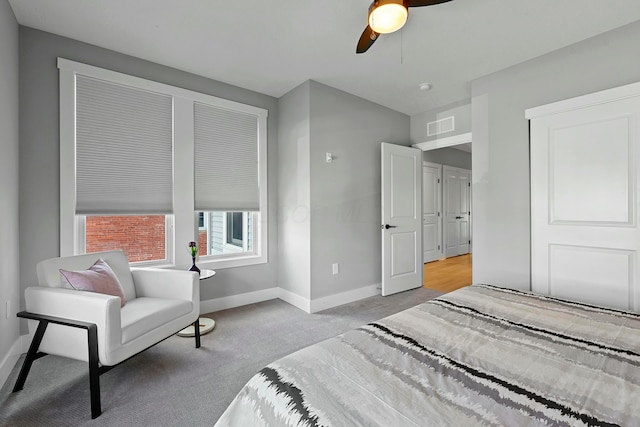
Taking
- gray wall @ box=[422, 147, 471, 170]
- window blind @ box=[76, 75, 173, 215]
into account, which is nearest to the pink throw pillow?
window blind @ box=[76, 75, 173, 215]

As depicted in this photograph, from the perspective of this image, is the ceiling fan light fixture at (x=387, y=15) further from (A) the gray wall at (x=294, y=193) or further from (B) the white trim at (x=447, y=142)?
(B) the white trim at (x=447, y=142)

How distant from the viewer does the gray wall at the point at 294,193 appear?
128 inches

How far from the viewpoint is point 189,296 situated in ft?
7.47

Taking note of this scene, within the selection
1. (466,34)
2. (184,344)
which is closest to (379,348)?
(184,344)

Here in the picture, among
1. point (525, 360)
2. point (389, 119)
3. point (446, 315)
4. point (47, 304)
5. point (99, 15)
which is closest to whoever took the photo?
point (525, 360)

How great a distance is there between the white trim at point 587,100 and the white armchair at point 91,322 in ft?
11.4

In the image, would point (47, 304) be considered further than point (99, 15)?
No

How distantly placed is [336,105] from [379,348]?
9.63 ft

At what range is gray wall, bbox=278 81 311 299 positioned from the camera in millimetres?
3256

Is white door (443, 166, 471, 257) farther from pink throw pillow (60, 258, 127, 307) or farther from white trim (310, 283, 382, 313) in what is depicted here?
pink throw pillow (60, 258, 127, 307)

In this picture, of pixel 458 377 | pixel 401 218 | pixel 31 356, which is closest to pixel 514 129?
pixel 401 218

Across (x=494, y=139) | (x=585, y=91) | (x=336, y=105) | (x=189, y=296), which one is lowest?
(x=189, y=296)

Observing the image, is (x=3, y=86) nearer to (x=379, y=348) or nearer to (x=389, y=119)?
(x=379, y=348)

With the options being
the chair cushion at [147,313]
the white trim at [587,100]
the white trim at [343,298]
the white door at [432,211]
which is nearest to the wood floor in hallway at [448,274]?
the white door at [432,211]
